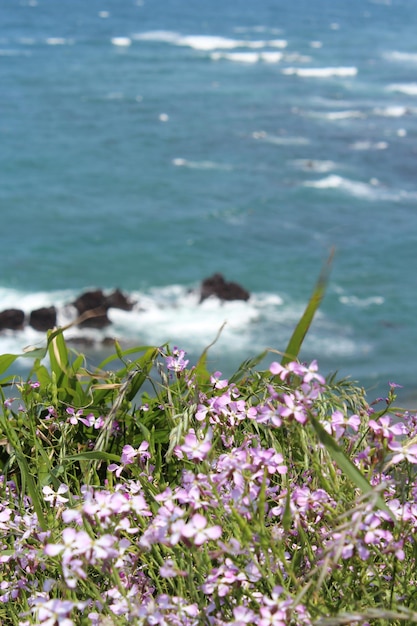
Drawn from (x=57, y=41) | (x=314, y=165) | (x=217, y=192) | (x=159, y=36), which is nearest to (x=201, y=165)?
(x=217, y=192)

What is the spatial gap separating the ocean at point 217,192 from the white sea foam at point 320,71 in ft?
0.70

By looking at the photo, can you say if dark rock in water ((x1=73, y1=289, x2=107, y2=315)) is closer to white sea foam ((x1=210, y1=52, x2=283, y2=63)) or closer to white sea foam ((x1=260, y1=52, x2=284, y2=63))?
white sea foam ((x1=210, y1=52, x2=283, y2=63))

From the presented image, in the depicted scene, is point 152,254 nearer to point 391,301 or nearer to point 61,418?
point 391,301

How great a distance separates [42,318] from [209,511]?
73.8 ft

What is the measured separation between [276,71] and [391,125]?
16.8 meters

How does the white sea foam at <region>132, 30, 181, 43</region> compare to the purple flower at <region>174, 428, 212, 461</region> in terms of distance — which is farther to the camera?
the white sea foam at <region>132, 30, 181, 43</region>

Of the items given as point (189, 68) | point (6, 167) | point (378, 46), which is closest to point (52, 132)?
point (6, 167)

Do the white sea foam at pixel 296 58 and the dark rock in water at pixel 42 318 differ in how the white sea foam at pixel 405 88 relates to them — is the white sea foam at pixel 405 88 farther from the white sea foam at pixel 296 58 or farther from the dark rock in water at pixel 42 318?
the dark rock in water at pixel 42 318

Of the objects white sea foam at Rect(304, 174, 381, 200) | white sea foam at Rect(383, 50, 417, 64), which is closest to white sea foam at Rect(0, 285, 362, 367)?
white sea foam at Rect(304, 174, 381, 200)

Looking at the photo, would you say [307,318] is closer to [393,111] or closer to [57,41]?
[393,111]

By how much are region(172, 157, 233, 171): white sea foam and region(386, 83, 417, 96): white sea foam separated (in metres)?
18.8

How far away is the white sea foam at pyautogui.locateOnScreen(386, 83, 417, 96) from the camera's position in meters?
52.8

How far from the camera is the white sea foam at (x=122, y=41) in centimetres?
6825

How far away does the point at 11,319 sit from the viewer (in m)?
23.8
